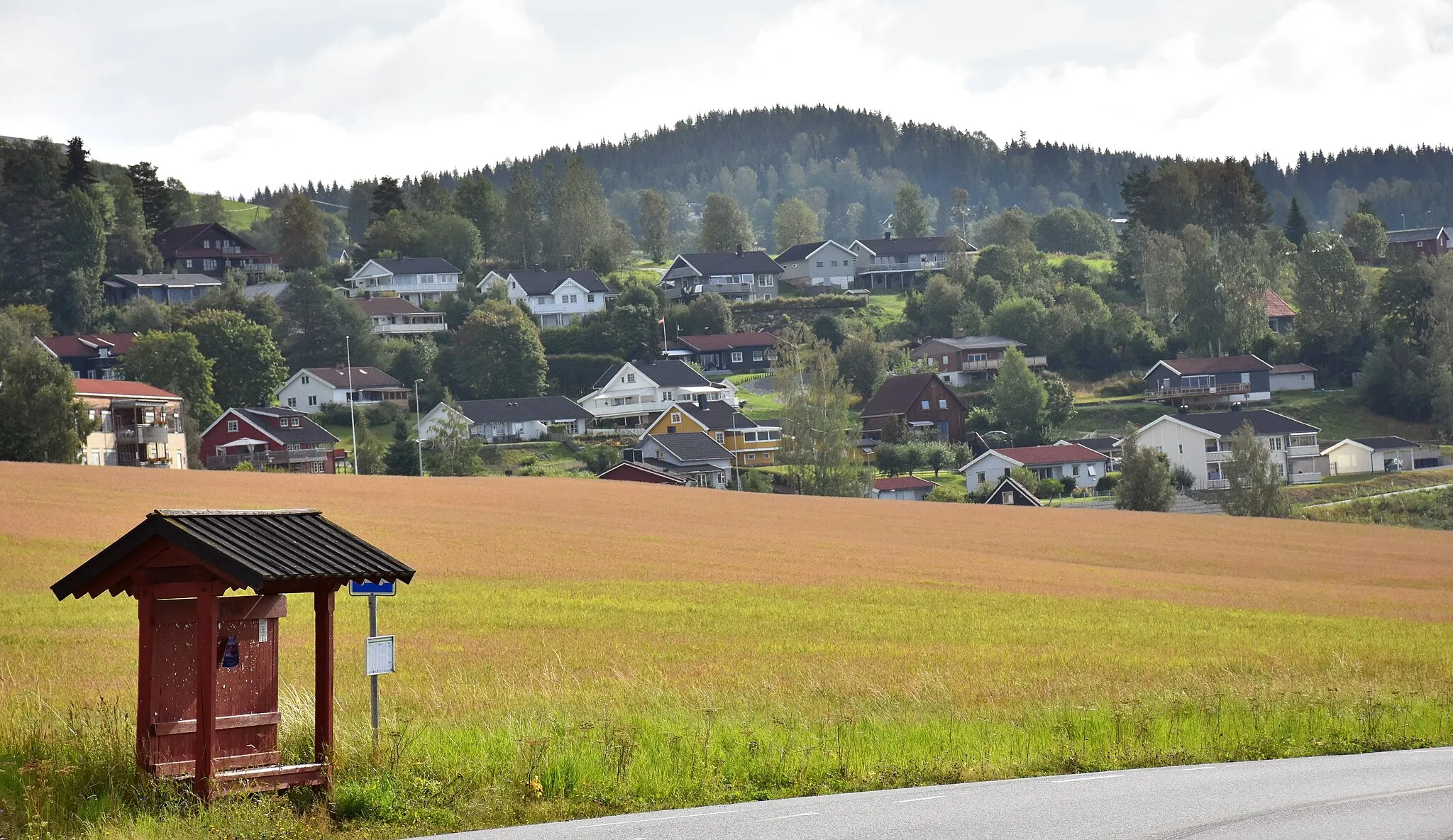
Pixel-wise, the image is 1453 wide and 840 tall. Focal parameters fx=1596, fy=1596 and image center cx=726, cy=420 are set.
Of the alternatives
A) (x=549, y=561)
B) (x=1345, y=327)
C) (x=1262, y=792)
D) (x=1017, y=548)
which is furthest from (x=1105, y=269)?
(x=1262, y=792)

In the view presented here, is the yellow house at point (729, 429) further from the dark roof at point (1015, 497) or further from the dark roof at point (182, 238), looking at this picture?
the dark roof at point (182, 238)

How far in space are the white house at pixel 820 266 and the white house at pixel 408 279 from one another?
37706 millimetres

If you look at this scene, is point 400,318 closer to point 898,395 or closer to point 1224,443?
point 898,395

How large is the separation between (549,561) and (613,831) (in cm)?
3034

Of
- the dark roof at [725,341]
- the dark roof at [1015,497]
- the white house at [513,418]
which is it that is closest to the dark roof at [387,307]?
the dark roof at [725,341]

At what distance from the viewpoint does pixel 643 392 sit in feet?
431

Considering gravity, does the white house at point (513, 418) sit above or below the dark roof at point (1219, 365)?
below

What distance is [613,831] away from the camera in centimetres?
1326

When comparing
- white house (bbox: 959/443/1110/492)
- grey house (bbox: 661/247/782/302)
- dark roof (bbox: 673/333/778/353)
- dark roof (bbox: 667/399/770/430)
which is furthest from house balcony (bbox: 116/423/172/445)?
grey house (bbox: 661/247/782/302)

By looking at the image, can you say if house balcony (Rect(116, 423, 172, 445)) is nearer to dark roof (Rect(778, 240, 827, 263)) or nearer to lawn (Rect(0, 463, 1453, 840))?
lawn (Rect(0, 463, 1453, 840))

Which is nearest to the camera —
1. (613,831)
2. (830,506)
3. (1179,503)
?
(613,831)

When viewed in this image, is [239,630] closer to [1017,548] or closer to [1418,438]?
[1017,548]

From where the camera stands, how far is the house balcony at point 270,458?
105625 millimetres

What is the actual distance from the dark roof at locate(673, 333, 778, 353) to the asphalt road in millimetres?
131626
